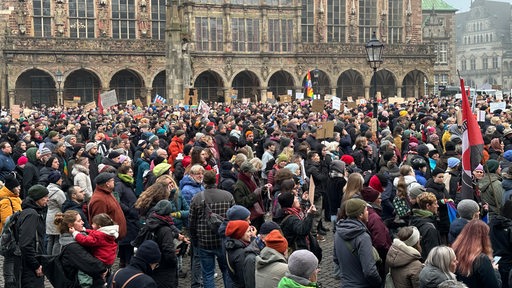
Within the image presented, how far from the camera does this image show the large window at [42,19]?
4300 cm

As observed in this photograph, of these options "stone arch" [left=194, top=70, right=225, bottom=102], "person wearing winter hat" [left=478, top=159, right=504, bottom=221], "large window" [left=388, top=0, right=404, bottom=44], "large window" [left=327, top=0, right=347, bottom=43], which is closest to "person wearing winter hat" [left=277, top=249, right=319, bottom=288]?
"person wearing winter hat" [left=478, top=159, right=504, bottom=221]

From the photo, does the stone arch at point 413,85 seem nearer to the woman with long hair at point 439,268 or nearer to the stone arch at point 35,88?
the stone arch at point 35,88

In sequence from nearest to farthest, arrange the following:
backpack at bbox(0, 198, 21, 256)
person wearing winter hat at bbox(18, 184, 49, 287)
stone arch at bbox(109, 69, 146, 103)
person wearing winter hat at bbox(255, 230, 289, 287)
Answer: person wearing winter hat at bbox(255, 230, 289, 287)
person wearing winter hat at bbox(18, 184, 49, 287)
backpack at bbox(0, 198, 21, 256)
stone arch at bbox(109, 69, 146, 103)

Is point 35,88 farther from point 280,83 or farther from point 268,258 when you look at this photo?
point 268,258

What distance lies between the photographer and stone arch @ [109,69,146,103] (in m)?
46.2

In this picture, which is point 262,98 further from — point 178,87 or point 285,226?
point 285,226

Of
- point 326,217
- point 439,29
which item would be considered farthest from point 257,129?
point 439,29

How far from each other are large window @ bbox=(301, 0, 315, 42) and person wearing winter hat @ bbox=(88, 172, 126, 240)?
1745 inches

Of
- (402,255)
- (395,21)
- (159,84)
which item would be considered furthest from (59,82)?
(402,255)

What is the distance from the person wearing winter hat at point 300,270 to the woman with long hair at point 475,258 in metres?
1.48

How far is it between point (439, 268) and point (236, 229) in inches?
89.7

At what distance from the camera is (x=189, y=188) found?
9.36 metres

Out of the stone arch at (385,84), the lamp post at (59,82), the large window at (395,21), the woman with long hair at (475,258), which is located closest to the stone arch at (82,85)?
the lamp post at (59,82)

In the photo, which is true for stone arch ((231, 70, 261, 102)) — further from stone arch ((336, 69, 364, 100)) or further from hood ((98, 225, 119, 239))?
hood ((98, 225, 119, 239))
